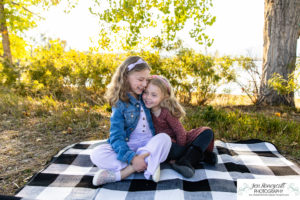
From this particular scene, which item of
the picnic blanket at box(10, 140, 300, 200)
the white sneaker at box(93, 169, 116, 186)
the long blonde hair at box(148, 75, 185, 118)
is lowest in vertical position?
the picnic blanket at box(10, 140, 300, 200)

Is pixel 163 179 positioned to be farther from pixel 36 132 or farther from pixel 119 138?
pixel 36 132

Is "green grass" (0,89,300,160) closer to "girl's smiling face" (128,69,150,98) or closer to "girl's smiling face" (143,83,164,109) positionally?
"girl's smiling face" (143,83,164,109)

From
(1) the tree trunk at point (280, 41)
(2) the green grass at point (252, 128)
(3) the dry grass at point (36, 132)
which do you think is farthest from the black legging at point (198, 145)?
(1) the tree trunk at point (280, 41)

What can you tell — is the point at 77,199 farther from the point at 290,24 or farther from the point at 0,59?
the point at 0,59

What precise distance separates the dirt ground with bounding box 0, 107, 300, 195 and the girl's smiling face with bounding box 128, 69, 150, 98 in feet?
4.84

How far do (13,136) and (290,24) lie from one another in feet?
19.8

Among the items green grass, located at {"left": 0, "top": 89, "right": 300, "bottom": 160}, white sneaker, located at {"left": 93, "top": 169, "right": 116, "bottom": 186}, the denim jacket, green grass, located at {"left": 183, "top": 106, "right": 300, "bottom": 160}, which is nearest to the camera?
white sneaker, located at {"left": 93, "top": 169, "right": 116, "bottom": 186}

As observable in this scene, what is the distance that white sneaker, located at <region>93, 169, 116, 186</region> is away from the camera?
7.14ft

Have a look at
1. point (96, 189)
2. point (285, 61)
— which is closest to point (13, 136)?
point (96, 189)

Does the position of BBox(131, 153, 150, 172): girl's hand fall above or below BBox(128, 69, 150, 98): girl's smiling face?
below

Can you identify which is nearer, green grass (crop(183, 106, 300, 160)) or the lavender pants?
the lavender pants

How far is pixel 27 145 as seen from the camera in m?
3.35

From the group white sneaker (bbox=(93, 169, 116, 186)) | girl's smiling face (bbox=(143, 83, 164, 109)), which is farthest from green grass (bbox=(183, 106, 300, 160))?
white sneaker (bbox=(93, 169, 116, 186))

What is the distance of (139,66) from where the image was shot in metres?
2.46
